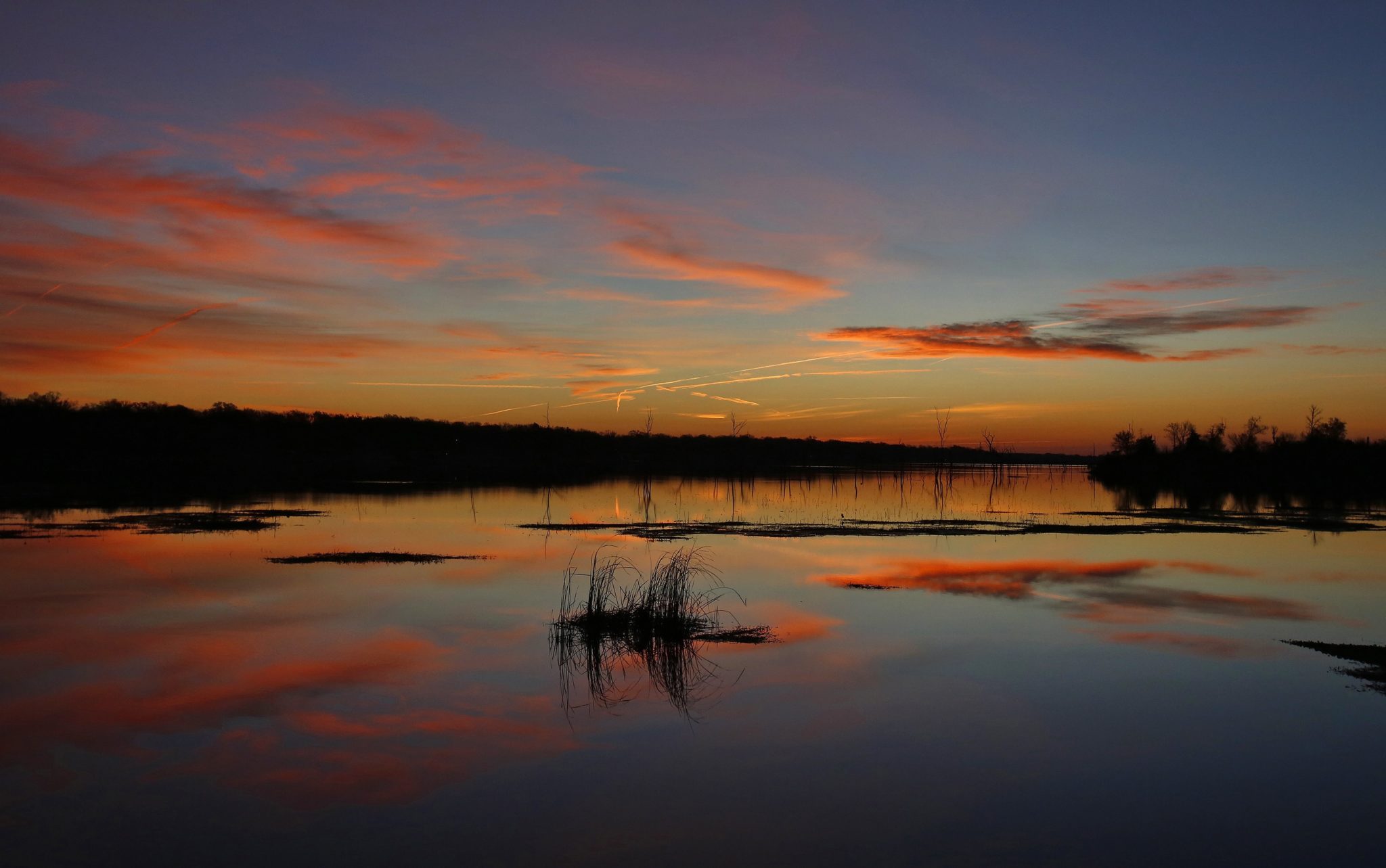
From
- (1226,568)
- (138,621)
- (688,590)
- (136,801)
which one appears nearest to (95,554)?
(138,621)

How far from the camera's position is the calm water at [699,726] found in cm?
768

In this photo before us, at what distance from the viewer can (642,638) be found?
15.2 m

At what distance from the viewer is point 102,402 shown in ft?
364

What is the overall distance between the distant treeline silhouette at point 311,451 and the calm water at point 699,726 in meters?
47.2

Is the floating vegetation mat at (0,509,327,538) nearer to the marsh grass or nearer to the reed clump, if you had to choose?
the marsh grass

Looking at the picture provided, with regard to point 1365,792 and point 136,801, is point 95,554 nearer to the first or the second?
point 136,801

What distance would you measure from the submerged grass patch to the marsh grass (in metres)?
5.68

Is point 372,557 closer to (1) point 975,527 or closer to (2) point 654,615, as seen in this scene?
(2) point 654,615

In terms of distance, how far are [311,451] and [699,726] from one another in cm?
11690

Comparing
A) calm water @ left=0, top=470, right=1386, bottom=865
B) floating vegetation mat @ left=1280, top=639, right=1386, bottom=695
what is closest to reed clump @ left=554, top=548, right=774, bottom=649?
calm water @ left=0, top=470, right=1386, bottom=865

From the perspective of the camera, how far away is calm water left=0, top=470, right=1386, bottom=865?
7.68 metres

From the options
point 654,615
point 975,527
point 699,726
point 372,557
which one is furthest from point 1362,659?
point 975,527

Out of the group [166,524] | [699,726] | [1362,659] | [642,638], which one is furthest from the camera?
[166,524]

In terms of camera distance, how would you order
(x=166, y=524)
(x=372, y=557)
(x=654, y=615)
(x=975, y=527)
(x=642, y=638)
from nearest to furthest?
(x=642, y=638)
(x=654, y=615)
(x=372, y=557)
(x=166, y=524)
(x=975, y=527)
